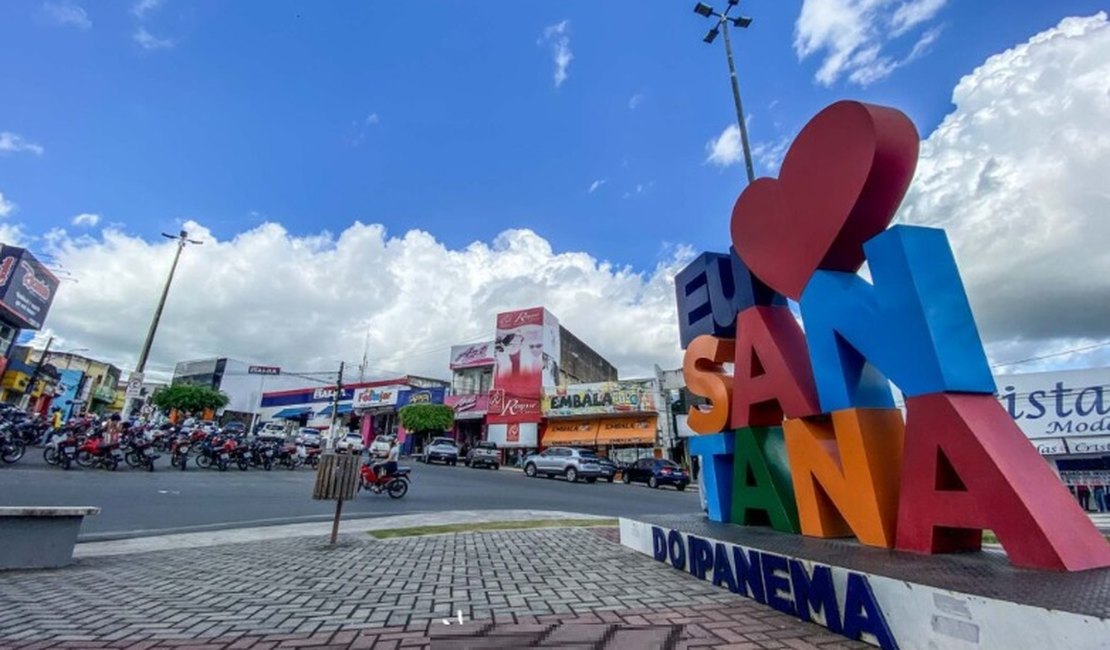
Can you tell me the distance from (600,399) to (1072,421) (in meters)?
20.8

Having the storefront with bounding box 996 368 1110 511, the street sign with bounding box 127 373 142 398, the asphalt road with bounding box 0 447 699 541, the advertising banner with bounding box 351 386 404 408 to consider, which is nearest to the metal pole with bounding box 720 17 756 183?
the asphalt road with bounding box 0 447 699 541

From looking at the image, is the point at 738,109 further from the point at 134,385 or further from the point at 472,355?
the point at 472,355

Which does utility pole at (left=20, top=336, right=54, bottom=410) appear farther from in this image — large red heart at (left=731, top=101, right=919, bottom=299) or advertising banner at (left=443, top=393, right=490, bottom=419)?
large red heart at (left=731, top=101, right=919, bottom=299)

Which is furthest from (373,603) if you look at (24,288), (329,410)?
(329,410)

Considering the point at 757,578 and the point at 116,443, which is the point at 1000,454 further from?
the point at 116,443

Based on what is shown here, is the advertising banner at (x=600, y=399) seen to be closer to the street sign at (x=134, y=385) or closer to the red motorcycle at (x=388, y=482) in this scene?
the red motorcycle at (x=388, y=482)

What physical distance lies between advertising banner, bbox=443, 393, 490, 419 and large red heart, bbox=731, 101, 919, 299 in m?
32.4

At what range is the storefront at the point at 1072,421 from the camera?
17.2 m

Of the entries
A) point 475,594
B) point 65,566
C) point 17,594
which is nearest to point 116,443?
point 65,566

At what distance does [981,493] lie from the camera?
3.55 metres

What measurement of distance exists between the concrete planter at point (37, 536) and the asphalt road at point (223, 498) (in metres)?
2.18

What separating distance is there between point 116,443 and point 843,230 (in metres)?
18.9

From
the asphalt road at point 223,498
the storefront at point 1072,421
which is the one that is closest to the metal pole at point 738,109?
the asphalt road at point 223,498

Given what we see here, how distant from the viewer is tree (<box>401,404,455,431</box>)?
3750cm
